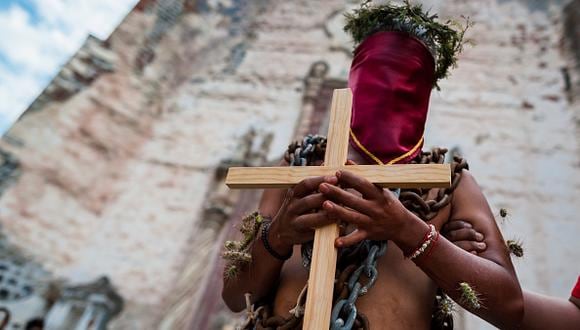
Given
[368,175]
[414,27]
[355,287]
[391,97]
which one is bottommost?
[355,287]

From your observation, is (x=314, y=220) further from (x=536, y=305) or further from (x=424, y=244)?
(x=536, y=305)

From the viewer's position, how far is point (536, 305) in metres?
1.30

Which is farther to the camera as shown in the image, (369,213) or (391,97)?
(391,97)

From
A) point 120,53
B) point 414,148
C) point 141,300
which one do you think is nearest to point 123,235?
point 141,300

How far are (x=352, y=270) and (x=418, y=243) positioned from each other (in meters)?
0.17

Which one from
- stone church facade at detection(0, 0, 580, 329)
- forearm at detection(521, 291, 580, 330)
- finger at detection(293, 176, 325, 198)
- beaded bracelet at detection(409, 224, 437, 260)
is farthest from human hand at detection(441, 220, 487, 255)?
stone church facade at detection(0, 0, 580, 329)

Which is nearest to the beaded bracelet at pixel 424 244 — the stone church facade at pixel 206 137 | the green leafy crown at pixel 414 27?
the green leafy crown at pixel 414 27

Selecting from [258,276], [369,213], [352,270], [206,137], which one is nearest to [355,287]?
[352,270]

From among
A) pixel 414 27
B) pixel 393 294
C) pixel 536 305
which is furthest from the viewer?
pixel 414 27

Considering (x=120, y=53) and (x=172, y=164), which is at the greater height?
(x=120, y=53)

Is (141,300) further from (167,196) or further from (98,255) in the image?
(167,196)

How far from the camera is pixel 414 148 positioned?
4.31 ft

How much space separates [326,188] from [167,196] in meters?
3.90

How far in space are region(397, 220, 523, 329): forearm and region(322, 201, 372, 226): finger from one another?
93mm
